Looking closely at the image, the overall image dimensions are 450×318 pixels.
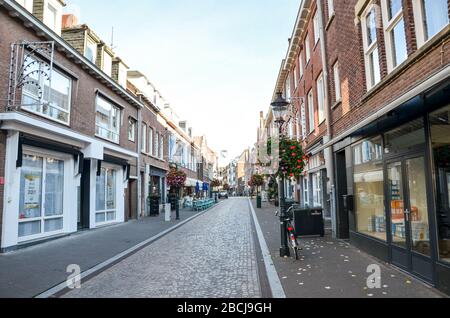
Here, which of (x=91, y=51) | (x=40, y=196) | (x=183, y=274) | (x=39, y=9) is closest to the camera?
(x=183, y=274)

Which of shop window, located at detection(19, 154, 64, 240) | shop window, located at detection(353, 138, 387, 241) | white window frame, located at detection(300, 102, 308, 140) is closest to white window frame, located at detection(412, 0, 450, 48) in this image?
shop window, located at detection(353, 138, 387, 241)

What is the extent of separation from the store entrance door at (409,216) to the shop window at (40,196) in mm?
9917

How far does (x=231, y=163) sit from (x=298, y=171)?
122 m

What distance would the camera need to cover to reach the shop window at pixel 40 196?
400 inches

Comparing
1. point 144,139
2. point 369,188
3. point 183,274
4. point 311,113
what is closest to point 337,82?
point 369,188

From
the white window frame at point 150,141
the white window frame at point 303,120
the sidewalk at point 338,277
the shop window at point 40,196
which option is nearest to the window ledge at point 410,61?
the sidewalk at point 338,277

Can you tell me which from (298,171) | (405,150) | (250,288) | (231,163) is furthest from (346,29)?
(231,163)

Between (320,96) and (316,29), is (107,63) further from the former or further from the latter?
(320,96)

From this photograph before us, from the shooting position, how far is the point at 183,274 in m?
6.88

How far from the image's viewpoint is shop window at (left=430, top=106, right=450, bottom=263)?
5297 millimetres

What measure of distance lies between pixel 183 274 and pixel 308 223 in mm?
5649

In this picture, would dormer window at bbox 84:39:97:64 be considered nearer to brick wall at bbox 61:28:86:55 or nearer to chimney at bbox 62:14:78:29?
brick wall at bbox 61:28:86:55

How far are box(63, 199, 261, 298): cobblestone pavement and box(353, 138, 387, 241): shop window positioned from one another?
9.88 ft
